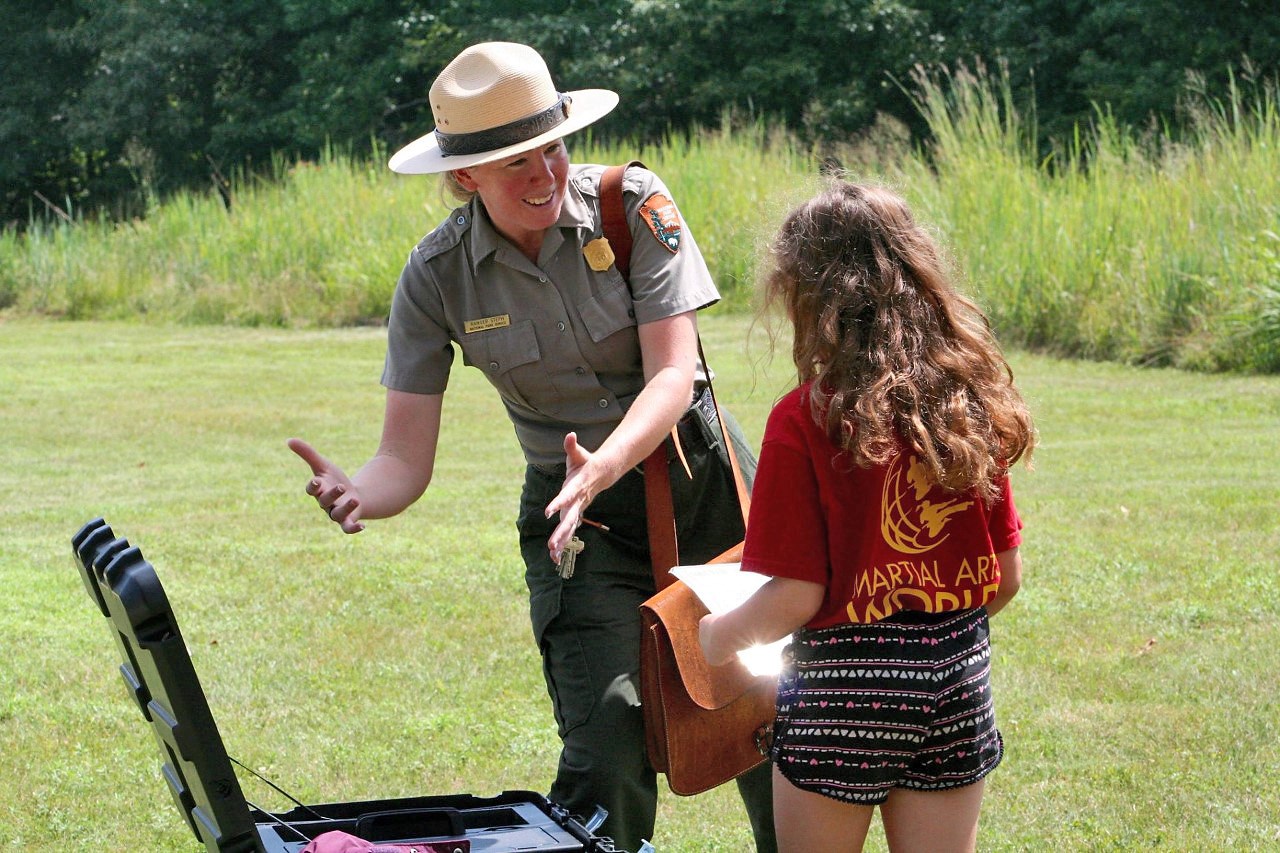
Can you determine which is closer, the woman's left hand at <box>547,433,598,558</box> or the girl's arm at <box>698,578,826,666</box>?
the girl's arm at <box>698,578,826,666</box>

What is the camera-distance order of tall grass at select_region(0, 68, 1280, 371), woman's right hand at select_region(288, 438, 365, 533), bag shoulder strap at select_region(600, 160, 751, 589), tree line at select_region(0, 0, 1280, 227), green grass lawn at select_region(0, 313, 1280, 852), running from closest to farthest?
woman's right hand at select_region(288, 438, 365, 533), bag shoulder strap at select_region(600, 160, 751, 589), green grass lawn at select_region(0, 313, 1280, 852), tall grass at select_region(0, 68, 1280, 371), tree line at select_region(0, 0, 1280, 227)

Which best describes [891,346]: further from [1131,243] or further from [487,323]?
[1131,243]

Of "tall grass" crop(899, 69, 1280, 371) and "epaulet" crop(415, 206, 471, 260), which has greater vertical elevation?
"epaulet" crop(415, 206, 471, 260)

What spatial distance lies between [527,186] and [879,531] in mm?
1072

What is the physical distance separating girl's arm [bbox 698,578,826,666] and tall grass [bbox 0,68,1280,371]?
5.09m

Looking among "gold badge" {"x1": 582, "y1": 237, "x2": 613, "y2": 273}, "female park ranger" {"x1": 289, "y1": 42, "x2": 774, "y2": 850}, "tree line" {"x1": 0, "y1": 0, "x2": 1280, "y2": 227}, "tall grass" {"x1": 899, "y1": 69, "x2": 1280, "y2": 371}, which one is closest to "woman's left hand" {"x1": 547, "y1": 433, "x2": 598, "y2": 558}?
"female park ranger" {"x1": 289, "y1": 42, "x2": 774, "y2": 850}

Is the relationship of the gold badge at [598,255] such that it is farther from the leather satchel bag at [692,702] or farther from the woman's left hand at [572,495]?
the leather satchel bag at [692,702]

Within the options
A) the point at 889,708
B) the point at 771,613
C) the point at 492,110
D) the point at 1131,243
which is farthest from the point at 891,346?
the point at 1131,243

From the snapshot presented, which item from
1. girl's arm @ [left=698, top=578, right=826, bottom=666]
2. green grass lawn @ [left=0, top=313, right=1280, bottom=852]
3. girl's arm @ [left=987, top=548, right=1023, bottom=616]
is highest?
girl's arm @ [left=698, top=578, right=826, bottom=666]

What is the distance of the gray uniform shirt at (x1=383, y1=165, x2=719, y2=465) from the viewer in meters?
3.12

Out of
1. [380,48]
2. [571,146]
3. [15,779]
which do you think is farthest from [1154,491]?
[380,48]

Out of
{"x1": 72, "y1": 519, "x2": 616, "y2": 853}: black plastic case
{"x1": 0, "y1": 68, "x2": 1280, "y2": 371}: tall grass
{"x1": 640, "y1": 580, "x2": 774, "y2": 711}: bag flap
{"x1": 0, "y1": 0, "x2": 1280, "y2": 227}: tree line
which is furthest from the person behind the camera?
{"x1": 0, "y1": 0, "x2": 1280, "y2": 227}: tree line

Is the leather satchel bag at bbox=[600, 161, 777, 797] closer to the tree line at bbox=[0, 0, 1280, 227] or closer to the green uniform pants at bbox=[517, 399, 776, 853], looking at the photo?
the green uniform pants at bbox=[517, 399, 776, 853]

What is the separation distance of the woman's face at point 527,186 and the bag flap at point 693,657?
77 cm
